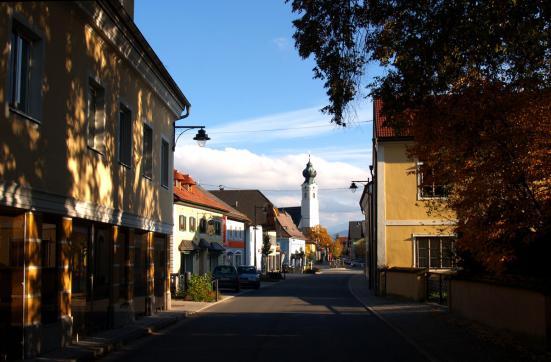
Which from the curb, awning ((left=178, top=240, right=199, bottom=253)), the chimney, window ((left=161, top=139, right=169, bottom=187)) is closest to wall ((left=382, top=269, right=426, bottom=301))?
the curb

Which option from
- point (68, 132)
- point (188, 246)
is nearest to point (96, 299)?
point (68, 132)

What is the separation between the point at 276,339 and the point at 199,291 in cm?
1399

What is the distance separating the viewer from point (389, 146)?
3155 cm

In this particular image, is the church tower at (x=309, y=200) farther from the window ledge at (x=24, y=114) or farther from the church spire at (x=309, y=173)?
the window ledge at (x=24, y=114)

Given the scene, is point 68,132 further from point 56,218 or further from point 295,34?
point 295,34

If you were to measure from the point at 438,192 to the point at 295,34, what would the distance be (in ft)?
24.7

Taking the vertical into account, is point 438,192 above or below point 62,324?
above

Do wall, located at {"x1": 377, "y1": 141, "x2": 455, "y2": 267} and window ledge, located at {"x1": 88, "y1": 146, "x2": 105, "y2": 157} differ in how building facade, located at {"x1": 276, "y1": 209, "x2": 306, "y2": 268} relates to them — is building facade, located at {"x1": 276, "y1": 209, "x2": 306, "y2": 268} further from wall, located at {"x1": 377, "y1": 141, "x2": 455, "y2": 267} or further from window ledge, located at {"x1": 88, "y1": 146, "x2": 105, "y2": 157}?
window ledge, located at {"x1": 88, "y1": 146, "x2": 105, "y2": 157}

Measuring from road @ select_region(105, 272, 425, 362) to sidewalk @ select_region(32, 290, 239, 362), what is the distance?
0.30 m

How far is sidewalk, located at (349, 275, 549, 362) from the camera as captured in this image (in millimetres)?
12250

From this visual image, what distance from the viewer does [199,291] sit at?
2845 centimetres

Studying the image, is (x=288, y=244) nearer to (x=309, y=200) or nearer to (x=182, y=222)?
(x=309, y=200)

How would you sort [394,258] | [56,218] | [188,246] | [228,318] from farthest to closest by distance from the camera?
[188,246] < [394,258] < [228,318] < [56,218]

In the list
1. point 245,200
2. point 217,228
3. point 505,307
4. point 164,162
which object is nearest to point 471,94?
point 505,307
